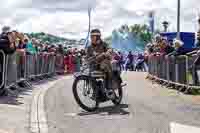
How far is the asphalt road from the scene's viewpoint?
8.80m

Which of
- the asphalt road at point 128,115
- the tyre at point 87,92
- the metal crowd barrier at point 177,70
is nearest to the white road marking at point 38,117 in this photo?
the asphalt road at point 128,115

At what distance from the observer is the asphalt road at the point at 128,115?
28.9 feet

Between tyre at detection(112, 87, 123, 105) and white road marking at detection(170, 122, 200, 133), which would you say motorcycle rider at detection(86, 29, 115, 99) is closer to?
tyre at detection(112, 87, 123, 105)

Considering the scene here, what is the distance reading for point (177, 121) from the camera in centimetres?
949

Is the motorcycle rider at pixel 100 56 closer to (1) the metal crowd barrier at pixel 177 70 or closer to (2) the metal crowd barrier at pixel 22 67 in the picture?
(2) the metal crowd barrier at pixel 22 67

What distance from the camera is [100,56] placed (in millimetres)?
11234

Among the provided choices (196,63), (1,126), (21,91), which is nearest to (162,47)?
(196,63)

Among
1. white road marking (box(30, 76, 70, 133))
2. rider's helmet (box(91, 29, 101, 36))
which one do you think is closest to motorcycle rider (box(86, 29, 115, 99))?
rider's helmet (box(91, 29, 101, 36))

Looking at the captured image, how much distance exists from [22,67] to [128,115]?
7559mm

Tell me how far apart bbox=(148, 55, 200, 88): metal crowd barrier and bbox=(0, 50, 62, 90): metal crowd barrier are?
479cm

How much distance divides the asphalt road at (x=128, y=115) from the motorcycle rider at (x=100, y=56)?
2.08 ft

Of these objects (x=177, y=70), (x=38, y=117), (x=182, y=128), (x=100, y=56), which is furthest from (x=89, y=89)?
(x=177, y=70)

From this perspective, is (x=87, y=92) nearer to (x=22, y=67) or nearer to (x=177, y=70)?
(x=177, y=70)

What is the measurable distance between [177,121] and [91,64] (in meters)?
2.57
